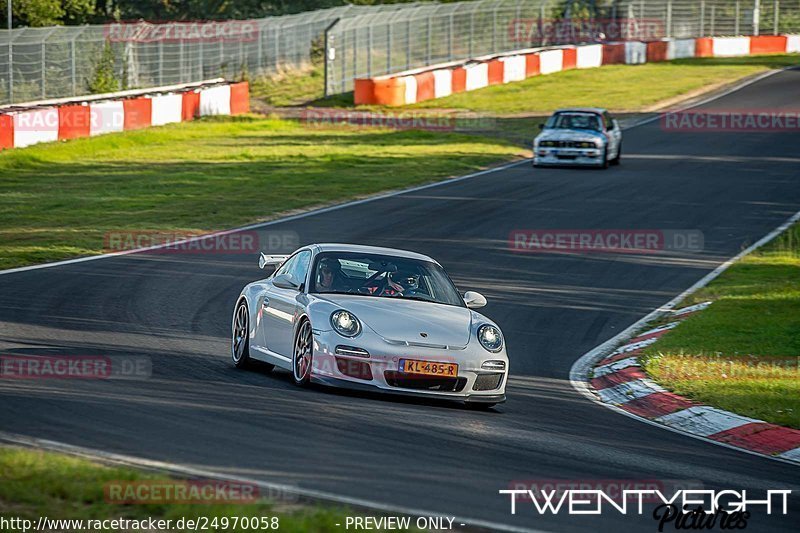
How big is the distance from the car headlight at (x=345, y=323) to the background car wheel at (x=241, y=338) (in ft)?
5.04

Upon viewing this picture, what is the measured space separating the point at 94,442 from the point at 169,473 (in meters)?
0.89

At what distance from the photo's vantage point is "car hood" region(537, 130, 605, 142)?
103 feet

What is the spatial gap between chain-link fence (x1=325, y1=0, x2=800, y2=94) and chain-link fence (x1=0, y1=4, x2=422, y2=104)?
9.27ft

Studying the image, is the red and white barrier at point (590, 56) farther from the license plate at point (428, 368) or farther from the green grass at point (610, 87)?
the license plate at point (428, 368)

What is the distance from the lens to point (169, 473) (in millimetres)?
6953

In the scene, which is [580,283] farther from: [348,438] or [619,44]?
[619,44]

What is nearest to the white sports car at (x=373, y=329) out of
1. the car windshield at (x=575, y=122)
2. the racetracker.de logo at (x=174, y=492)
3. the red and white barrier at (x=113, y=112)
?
the racetracker.de logo at (x=174, y=492)

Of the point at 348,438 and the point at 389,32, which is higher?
the point at 389,32

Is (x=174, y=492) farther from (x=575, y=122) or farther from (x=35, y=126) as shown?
(x=575, y=122)

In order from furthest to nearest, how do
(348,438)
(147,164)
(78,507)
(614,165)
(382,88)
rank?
(382,88), (614,165), (147,164), (348,438), (78,507)

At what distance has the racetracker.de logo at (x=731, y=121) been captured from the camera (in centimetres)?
4034

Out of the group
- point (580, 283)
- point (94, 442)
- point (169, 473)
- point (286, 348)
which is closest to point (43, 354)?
point (286, 348)

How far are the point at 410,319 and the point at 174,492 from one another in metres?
4.30

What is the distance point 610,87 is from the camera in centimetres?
5075
